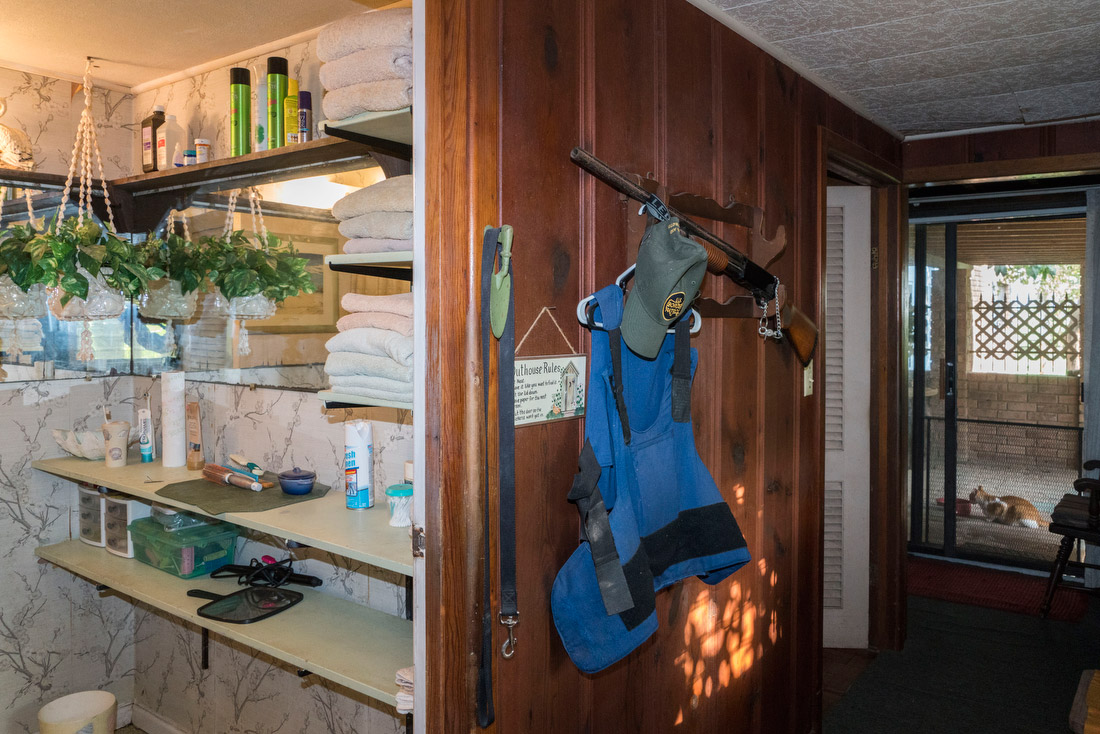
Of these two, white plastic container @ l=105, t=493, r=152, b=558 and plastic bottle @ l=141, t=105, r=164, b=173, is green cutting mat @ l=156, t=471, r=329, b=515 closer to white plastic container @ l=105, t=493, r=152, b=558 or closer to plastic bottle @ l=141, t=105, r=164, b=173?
white plastic container @ l=105, t=493, r=152, b=558

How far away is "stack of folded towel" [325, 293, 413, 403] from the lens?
61.7 inches

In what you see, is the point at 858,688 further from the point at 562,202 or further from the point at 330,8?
the point at 330,8

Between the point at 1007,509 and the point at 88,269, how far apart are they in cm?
481

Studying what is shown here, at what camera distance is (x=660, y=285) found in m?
1.40

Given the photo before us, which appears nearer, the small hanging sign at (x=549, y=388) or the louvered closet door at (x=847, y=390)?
the small hanging sign at (x=549, y=388)

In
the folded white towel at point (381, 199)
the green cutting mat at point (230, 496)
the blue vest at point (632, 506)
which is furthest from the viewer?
the green cutting mat at point (230, 496)

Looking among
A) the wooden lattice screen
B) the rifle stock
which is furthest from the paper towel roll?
the wooden lattice screen

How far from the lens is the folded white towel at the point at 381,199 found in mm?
1544

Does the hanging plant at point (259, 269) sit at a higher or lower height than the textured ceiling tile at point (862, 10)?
lower

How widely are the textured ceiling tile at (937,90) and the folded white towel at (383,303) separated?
1.92 meters

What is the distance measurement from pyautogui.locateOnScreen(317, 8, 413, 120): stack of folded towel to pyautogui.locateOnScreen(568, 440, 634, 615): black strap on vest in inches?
30.6

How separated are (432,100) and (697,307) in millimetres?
858

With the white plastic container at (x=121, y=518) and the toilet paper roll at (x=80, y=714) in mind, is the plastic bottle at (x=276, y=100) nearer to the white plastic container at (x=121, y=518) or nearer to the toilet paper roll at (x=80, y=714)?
the white plastic container at (x=121, y=518)

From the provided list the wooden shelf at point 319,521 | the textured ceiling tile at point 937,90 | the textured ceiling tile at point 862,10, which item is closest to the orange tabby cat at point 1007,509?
the textured ceiling tile at point 937,90
